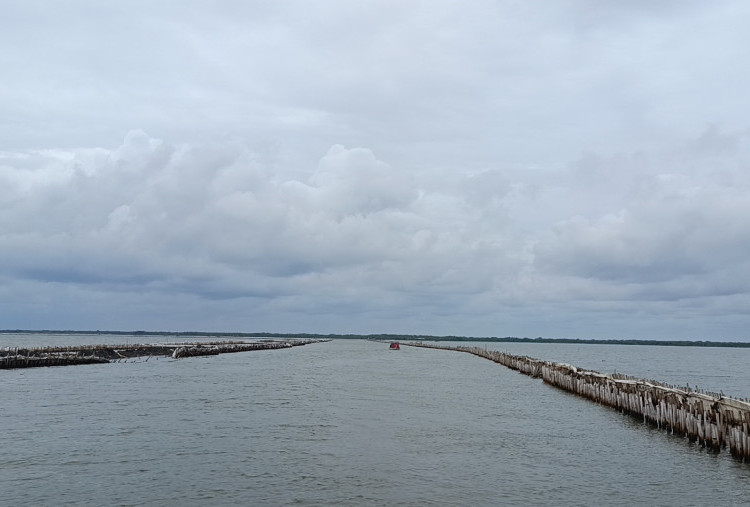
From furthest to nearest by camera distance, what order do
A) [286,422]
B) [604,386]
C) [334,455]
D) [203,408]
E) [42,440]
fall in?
[604,386], [203,408], [286,422], [42,440], [334,455]

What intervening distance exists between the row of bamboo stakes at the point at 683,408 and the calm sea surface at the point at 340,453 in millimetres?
719

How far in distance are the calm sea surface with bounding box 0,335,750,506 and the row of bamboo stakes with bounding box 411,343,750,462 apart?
2.36 ft

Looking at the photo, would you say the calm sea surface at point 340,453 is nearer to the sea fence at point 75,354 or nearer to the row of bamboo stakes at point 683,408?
the row of bamboo stakes at point 683,408

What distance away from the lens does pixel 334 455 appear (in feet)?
86.0

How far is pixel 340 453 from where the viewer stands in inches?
1049

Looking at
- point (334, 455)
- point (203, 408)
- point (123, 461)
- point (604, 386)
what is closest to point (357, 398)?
point (203, 408)

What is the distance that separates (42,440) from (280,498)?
14227 mm

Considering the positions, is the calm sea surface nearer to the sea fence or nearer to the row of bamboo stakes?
the row of bamboo stakes

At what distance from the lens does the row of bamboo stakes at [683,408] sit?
26.8 m

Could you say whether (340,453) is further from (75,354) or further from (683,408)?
(75,354)

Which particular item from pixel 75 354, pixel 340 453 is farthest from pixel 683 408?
pixel 75 354

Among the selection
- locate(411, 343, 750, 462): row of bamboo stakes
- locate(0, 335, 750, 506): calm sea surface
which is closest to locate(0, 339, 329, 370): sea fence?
locate(0, 335, 750, 506): calm sea surface

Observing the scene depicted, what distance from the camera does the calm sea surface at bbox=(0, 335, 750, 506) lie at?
20.5 metres

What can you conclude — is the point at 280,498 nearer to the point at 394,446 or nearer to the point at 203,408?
the point at 394,446
